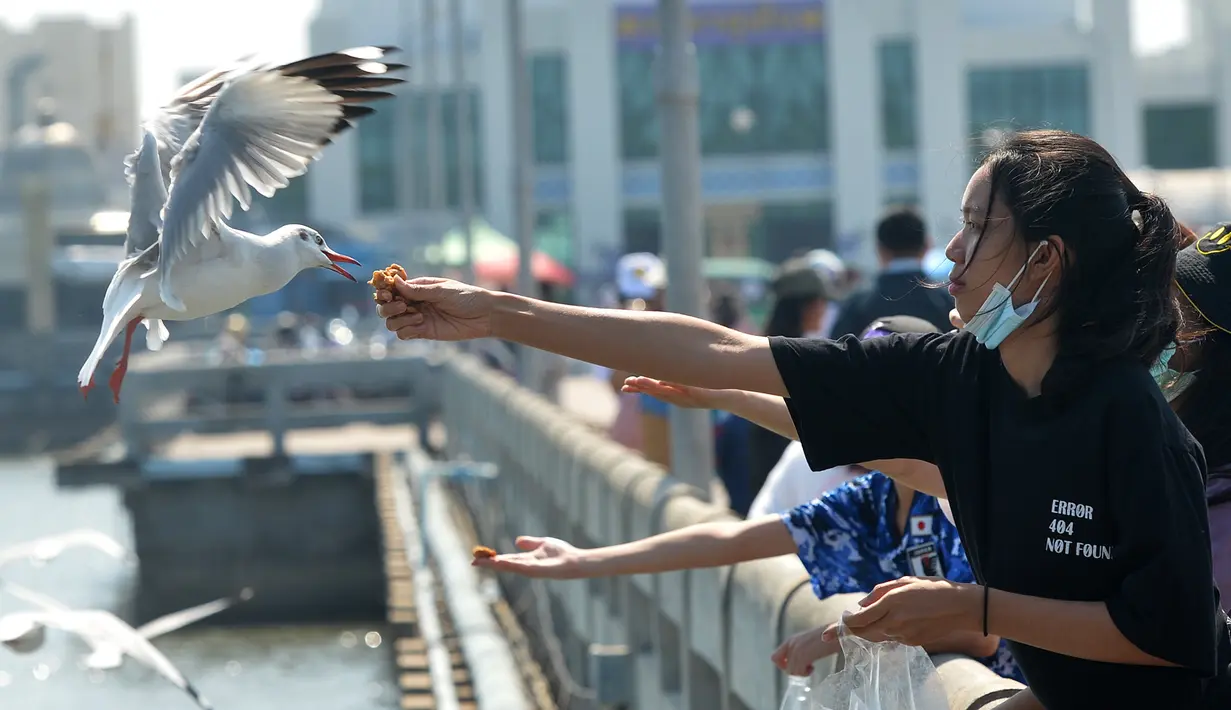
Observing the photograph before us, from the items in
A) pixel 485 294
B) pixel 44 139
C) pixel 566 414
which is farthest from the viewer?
pixel 44 139

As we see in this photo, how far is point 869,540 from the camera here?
403 centimetres

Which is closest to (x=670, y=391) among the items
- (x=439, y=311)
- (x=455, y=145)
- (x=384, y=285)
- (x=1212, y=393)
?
(x=439, y=311)

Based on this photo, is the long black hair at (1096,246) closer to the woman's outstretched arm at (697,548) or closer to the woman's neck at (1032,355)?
the woman's neck at (1032,355)

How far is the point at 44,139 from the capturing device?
43.2m

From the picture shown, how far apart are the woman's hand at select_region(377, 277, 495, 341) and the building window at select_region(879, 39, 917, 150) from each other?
55711mm

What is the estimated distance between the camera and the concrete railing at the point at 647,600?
4566 millimetres

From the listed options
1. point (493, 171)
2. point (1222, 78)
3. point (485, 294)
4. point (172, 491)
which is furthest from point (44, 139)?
point (485, 294)

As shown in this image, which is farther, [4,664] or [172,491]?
[172,491]

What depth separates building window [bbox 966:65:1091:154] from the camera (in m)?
57.3

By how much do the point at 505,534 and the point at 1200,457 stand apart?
12.3 m

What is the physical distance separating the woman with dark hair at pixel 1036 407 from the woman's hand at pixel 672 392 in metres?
0.58

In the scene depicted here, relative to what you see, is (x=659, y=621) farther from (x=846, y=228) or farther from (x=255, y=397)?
(x=846, y=228)

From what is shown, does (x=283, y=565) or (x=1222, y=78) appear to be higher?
(x=1222, y=78)

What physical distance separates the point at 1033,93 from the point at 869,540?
5642 centimetres
